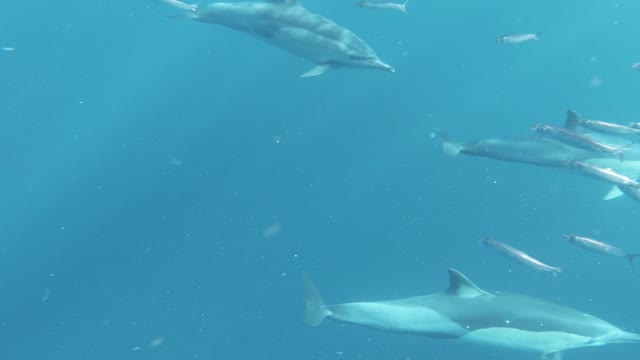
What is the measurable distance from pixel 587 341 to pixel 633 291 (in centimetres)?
462

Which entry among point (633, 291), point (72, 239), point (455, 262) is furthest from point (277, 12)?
point (633, 291)

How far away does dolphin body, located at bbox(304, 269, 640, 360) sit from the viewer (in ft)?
29.6

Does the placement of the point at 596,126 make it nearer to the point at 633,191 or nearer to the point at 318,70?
the point at 633,191

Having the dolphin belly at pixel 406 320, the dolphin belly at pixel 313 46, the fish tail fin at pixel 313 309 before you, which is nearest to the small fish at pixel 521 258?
the dolphin belly at pixel 406 320

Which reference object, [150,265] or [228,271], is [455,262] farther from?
[150,265]

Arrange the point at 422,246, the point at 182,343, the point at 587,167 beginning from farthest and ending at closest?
the point at 422,246 < the point at 182,343 < the point at 587,167

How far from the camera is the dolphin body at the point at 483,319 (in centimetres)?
903

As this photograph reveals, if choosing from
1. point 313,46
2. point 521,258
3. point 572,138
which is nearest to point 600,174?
point 572,138

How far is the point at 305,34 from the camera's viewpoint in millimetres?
9398

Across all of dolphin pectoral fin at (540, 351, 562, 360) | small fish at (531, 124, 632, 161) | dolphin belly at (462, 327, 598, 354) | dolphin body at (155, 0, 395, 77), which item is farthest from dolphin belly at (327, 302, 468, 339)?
dolphin body at (155, 0, 395, 77)

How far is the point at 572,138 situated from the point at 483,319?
276cm

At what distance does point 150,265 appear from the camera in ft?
43.2

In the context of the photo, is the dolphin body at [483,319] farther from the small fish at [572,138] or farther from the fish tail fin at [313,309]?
the small fish at [572,138]

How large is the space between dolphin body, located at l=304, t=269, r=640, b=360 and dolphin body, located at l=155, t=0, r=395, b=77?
3.35 metres
